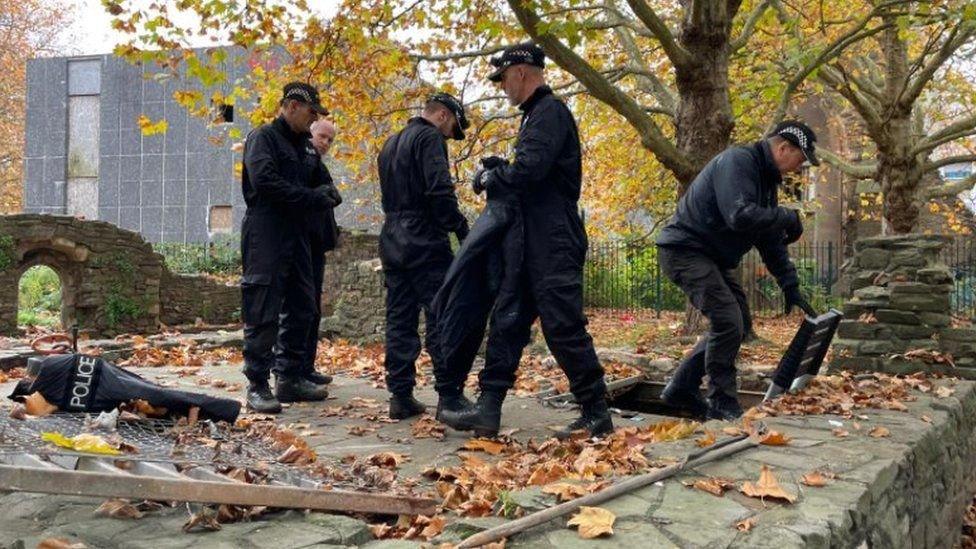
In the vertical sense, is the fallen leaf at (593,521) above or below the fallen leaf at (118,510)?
above

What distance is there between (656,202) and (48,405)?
1709cm

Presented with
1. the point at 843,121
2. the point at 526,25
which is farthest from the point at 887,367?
the point at 843,121

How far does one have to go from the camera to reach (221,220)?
25.0 meters

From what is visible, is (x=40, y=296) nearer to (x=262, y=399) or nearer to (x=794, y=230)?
(x=262, y=399)

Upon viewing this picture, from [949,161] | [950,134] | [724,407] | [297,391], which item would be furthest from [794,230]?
[949,161]

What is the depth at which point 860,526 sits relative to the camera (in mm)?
3359

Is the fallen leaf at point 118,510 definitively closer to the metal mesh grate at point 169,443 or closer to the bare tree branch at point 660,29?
the metal mesh grate at point 169,443

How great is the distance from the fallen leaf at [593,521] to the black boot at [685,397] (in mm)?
3240

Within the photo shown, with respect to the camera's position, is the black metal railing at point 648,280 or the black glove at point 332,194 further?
the black metal railing at point 648,280

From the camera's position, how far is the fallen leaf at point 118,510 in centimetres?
295

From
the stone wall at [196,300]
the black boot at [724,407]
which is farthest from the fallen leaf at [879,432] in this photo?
the stone wall at [196,300]

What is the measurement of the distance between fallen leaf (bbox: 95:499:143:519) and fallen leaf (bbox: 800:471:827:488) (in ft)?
8.64

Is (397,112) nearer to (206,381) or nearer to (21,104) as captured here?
(206,381)

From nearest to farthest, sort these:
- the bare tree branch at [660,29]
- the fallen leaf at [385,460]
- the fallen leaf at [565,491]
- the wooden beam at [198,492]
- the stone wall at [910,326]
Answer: the wooden beam at [198,492] < the fallen leaf at [565,491] < the fallen leaf at [385,460] < the stone wall at [910,326] < the bare tree branch at [660,29]
